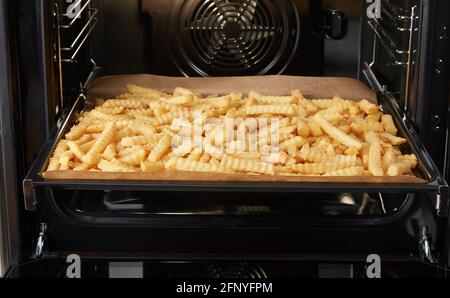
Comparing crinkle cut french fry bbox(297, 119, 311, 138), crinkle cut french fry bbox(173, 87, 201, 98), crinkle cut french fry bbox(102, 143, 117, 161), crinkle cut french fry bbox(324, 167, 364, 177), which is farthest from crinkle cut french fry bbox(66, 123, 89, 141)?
crinkle cut french fry bbox(324, 167, 364, 177)

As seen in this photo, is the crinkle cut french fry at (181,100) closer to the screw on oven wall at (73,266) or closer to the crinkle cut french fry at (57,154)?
the crinkle cut french fry at (57,154)

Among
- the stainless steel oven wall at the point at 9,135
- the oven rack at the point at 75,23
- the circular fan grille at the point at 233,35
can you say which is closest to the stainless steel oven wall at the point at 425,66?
the circular fan grille at the point at 233,35

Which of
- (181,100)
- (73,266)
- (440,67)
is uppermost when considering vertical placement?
(440,67)

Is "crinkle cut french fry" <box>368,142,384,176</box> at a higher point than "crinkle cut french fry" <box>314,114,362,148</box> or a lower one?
lower

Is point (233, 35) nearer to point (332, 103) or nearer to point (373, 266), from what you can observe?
point (332, 103)

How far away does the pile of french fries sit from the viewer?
88.0 inches

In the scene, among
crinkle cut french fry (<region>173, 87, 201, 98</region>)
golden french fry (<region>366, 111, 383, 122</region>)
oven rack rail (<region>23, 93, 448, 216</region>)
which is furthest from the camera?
crinkle cut french fry (<region>173, 87, 201, 98</region>)

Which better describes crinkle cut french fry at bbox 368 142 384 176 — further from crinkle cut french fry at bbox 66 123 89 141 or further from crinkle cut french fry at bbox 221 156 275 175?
crinkle cut french fry at bbox 66 123 89 141

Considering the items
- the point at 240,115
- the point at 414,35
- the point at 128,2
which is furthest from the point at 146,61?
the point at 414,35

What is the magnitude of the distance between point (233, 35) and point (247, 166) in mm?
744

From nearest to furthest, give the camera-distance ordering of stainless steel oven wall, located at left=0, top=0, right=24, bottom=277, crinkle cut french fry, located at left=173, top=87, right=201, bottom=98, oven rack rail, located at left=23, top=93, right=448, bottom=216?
oven rack rail, located at left=23, top=93, right=448, bottom=216 < stainless steel oven wall, located at left=0, top=0, right=24, bottom=277 < crinkle cut french fry, located at left=173, top=87, right=201, bottom=98

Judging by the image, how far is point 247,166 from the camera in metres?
2.21

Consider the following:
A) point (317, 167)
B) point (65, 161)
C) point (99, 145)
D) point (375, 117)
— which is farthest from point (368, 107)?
point (65, 161)
